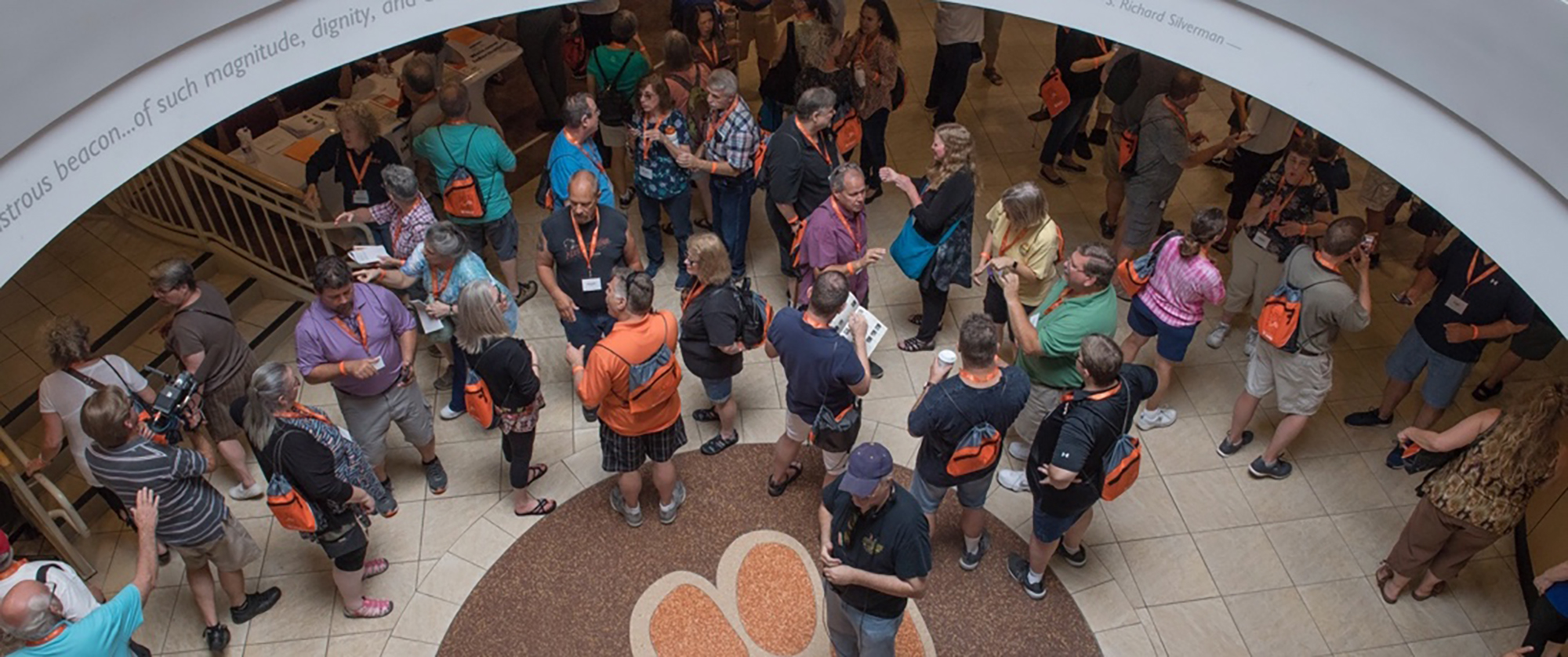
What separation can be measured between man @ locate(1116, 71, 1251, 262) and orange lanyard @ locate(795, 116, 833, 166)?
1.99m

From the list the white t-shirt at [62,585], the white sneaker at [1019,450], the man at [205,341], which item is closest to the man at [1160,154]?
the white sneaker at [1019,450]

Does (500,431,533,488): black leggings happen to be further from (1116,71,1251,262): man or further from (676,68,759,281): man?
(1116,71,1251,262): man

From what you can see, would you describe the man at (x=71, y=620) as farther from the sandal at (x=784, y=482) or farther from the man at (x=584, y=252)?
the sandal at (x=784, y=482)

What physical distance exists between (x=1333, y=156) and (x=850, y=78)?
2867 mm

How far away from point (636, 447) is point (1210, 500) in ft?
10.3

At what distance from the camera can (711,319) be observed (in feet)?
17.4

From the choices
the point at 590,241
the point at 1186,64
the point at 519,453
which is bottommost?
the point at 519,453

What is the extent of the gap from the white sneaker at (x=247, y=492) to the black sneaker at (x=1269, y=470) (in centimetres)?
542

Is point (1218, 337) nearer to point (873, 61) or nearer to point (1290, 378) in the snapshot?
point (1290, 378)

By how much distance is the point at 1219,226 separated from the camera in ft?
17.7

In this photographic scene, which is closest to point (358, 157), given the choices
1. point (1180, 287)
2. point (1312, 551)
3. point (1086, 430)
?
point (1086, 430)

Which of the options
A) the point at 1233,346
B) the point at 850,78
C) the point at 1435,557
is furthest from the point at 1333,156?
the point at 850,78

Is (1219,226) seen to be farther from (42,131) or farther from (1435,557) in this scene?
(42,131)

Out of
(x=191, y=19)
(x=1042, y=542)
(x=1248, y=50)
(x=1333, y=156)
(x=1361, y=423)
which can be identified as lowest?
(x=1361, y=423)
